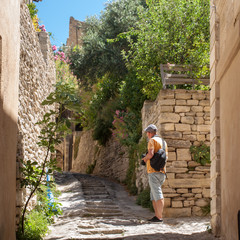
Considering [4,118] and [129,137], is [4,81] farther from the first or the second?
[129,137]

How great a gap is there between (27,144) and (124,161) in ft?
28.9

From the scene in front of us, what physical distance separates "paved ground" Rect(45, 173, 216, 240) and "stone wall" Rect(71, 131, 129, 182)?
4388 millimetres

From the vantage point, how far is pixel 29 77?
7613mm

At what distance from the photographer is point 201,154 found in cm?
848

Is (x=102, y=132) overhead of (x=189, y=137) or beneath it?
overhead

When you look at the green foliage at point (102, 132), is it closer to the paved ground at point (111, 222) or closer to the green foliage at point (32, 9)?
the paved ground at point (111, 222)

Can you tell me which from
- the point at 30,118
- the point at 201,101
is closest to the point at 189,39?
the point at 201,101

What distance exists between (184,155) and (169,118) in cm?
86

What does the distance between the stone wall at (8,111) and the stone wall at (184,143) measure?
13.4 ft

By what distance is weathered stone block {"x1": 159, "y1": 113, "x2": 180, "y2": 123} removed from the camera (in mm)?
8648

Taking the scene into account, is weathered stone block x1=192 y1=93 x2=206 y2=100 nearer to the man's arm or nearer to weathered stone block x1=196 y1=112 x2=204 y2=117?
weathered stone block x1=196 y1=112 x2=204 y2=117

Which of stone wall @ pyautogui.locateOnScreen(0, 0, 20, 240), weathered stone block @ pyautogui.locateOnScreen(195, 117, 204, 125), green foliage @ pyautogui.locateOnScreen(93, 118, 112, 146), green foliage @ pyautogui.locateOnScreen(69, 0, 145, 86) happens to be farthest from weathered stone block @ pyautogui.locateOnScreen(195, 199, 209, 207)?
green foliage @ pyautogui.locateOnScreen(69, 0, 145, 86)

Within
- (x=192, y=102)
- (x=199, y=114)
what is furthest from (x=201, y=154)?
(x=192, y=102)

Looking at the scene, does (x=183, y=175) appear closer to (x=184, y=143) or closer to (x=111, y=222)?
(x=184, y=143)
